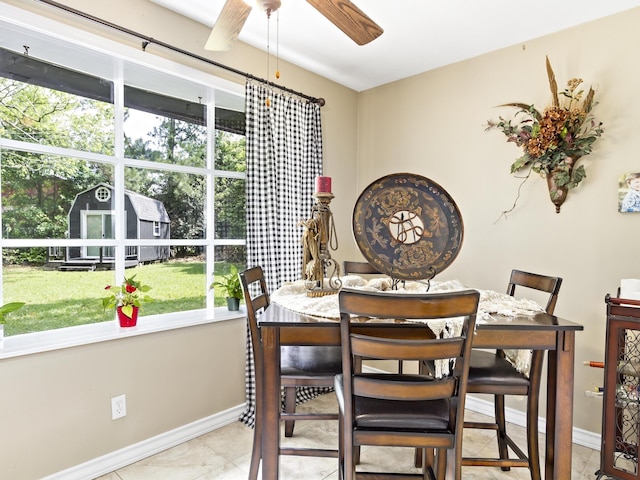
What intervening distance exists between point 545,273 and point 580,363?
593mm

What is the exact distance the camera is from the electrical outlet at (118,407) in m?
2.03

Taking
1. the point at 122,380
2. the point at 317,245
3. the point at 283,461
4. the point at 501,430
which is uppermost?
the point at 317,245

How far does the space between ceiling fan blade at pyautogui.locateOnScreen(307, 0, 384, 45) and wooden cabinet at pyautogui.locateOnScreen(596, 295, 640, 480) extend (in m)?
1.71

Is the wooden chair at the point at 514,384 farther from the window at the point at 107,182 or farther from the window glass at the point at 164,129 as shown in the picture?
the window glass at the point at 164,129

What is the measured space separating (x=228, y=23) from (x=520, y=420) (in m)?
2.97

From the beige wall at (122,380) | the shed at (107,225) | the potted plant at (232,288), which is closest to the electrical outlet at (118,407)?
the beige wall at (122,380)

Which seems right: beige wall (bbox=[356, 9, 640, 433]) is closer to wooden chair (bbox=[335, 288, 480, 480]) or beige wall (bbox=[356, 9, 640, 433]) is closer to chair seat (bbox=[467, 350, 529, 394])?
A: chair seat (bbox=[467, 350, 529, 394])

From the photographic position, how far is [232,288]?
262 centimetres

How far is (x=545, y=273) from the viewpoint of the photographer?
255cm

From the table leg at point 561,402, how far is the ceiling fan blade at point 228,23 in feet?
5.89

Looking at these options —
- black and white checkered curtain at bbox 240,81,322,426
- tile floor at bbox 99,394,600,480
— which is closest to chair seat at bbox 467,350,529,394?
tile floor at bbox 99,394,600,480

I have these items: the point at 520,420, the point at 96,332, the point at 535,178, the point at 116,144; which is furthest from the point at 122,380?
the point at 535,178

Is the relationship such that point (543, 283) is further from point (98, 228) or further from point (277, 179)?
point (98, 228)

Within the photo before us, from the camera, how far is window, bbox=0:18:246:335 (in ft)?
6.19
